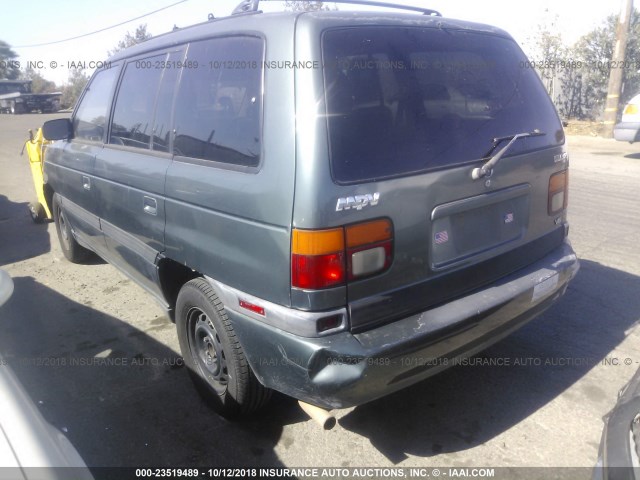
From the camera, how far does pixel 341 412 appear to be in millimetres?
3035

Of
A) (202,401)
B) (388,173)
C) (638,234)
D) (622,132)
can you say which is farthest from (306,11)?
(622,132)

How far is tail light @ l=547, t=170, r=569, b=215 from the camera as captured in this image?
305 cm

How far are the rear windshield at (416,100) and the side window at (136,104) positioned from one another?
146cm

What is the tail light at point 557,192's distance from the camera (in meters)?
3.05

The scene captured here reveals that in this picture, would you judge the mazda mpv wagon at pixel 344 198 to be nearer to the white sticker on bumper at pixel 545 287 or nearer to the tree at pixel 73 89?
the white sticker on bumper at pixel 545 287

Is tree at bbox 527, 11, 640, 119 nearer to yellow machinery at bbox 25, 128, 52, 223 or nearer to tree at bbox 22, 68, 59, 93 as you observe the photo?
yellow machinery at bbox 25, 128, 52, 223

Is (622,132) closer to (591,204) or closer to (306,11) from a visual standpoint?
(591,204)

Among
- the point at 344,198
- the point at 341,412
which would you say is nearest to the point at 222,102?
the point at 344,198

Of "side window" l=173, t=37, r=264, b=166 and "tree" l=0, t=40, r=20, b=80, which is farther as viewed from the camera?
"tree" l=0, t=40, r=20, b=80

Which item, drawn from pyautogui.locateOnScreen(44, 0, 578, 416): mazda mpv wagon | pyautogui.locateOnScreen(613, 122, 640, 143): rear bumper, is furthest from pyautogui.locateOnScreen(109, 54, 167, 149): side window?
pyautogui.locateOnScreen(613, 122, 640, 143): rear bumper

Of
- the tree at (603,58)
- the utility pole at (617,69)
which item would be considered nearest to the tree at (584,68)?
the tree at (603,58)

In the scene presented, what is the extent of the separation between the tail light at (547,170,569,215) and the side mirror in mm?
3835

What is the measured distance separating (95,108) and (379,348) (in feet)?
10.6

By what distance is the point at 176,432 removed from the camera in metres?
2.93
